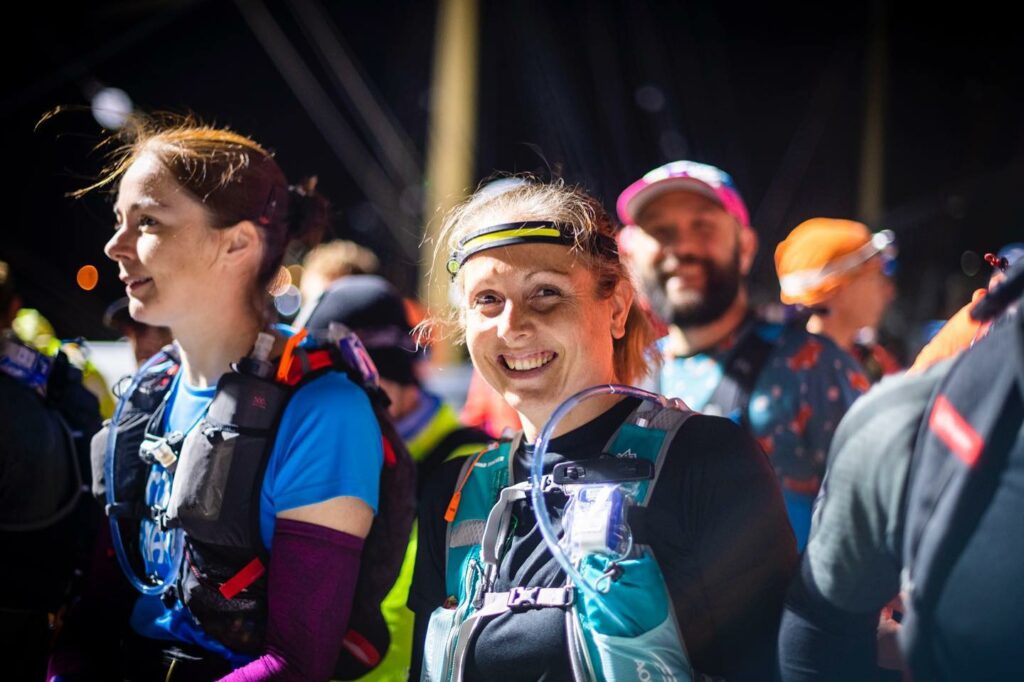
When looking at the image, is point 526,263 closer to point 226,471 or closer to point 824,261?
point 226,471

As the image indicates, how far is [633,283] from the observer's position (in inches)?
79.4

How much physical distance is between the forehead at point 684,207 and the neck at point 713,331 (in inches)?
11.7

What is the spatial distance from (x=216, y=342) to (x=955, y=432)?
1681 millimetres

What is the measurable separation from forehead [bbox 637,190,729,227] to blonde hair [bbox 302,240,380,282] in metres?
1.42

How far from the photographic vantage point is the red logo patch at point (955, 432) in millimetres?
1145

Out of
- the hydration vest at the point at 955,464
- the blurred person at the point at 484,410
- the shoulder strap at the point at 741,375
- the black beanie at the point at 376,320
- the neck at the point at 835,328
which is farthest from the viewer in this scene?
the neck at the point at 835,328

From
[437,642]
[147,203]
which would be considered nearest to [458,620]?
[437,642]

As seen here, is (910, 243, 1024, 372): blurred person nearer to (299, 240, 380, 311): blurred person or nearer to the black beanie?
the black beanie

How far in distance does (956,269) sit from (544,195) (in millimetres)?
9265

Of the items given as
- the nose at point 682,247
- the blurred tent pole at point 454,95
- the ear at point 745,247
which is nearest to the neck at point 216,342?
the nose at point 682,247

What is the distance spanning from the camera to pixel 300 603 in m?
1.88

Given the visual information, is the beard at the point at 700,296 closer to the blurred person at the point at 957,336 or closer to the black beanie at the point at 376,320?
the black beanie at the point at 376,320

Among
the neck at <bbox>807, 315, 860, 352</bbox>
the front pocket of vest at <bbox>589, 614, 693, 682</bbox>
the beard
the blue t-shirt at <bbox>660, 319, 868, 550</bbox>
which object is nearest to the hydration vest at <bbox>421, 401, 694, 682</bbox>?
the front pocket of vest at <bbox>589, 614, 693, 682</bbox>

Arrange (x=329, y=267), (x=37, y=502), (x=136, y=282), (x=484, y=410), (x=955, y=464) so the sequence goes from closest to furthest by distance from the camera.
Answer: (x=955, y=464)
(x=136, y=282)
(x=37, y=502)
(x=329, y=267)
(x=484, y=410)
